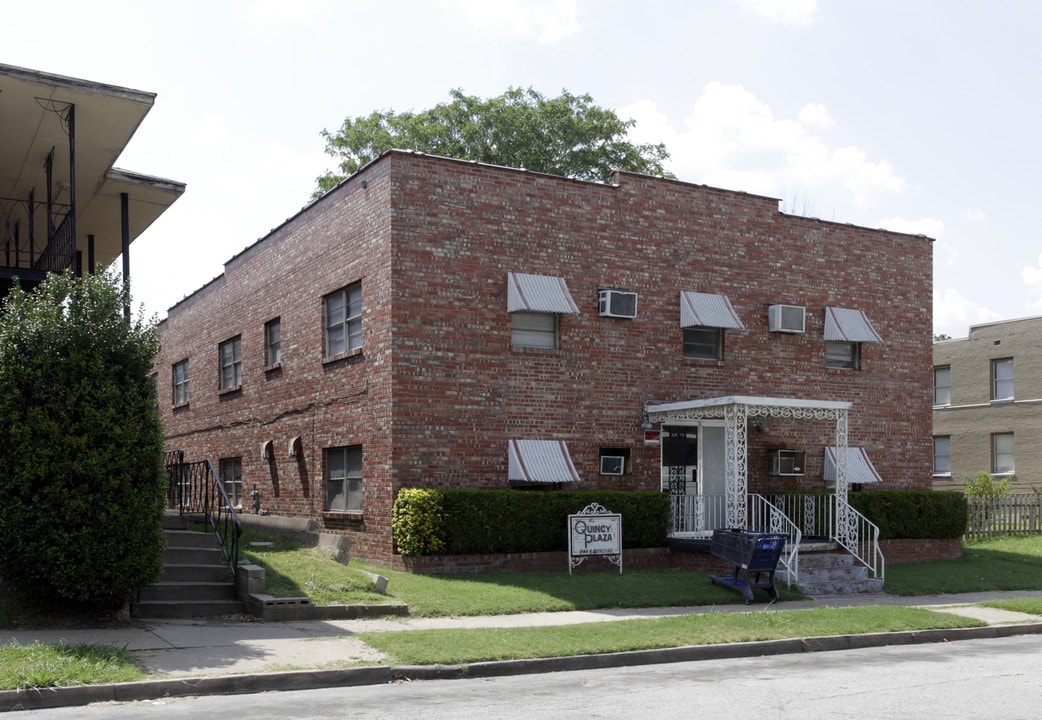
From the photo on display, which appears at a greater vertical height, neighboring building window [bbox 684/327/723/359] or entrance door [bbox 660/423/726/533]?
neighboring building window [bbox 684/327/723/359]

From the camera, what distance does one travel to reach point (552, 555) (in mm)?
18734

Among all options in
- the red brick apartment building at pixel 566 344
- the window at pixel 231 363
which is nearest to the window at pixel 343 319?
the red brick apartment building at pixel 566 344

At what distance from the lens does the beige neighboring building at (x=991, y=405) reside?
35625 millimetres

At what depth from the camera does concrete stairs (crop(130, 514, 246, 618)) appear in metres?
13.3

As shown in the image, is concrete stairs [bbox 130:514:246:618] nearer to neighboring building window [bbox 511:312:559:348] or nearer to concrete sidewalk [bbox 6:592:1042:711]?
concrete sidewalk [bbox 6:592:1042:711]

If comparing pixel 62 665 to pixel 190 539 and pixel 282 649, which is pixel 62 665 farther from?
pixel 190 539

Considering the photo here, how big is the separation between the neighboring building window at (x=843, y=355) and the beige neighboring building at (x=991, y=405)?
15.0 meters

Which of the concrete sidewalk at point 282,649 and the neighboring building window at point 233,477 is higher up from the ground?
the neighboring building window at point 233,477

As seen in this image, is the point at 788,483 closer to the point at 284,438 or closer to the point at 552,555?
the point at 552,555

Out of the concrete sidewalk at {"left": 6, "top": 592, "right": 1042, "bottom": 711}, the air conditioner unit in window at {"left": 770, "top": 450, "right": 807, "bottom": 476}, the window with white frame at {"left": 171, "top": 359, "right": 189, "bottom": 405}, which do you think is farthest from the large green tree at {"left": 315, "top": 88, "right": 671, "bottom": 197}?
the concrete sidewalk at {"left": 6, "top": 592, "right": 1042, "bottom": 711}

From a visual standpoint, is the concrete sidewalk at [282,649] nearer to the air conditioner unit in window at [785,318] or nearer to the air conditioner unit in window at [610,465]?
the air conditioner unit in window at [610,465]

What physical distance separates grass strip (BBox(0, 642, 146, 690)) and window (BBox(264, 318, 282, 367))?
14145mm

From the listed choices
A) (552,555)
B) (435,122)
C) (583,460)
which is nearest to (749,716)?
(552,555)

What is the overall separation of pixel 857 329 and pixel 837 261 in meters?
1.54
